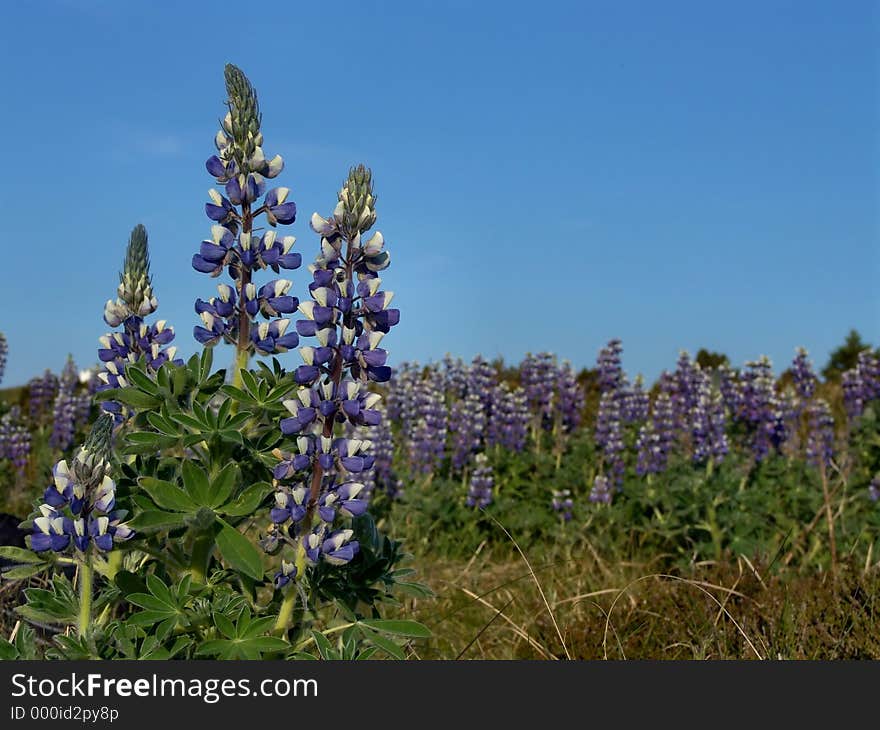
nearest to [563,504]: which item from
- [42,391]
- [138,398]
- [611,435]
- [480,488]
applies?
[480,488]

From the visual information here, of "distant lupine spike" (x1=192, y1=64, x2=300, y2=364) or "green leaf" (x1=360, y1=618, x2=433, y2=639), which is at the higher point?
"distant lupine spike" (x1=192, y1=64, x2=300, y2=364)

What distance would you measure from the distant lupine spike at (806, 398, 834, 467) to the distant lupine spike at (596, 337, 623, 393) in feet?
6.77

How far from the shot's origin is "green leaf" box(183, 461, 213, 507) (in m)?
3.08

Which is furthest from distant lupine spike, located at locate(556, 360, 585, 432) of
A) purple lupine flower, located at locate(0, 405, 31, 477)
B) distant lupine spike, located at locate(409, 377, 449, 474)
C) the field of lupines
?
purple lupine flower, located at locate(0, 405, 31, 477)

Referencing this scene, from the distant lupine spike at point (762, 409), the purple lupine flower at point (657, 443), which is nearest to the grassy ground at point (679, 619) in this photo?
the purple lupine flower at point (657, 443)

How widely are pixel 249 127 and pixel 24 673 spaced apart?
2.03m

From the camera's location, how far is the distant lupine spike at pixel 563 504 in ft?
28.8

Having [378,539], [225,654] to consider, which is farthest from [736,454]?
[225,654]

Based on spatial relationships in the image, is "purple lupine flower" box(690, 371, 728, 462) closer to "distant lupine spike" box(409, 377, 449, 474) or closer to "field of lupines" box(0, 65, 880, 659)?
"field of lupines" box(0, 65, 880, 659)

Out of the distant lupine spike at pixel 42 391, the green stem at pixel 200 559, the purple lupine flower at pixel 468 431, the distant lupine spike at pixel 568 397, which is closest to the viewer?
the green stem at pixel 200 559

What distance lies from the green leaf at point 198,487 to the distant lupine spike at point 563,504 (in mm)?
5976

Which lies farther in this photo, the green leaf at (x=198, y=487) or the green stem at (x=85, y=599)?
the green stem at (x=85, y=599)

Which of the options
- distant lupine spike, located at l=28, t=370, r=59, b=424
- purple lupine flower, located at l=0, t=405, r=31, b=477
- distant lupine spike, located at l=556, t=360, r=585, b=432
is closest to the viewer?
distant lupine spike, located at l=556, t=360, r=585, b=432

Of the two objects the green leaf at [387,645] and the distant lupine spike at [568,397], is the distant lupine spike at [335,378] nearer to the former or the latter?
the green leaf at [387,645]
